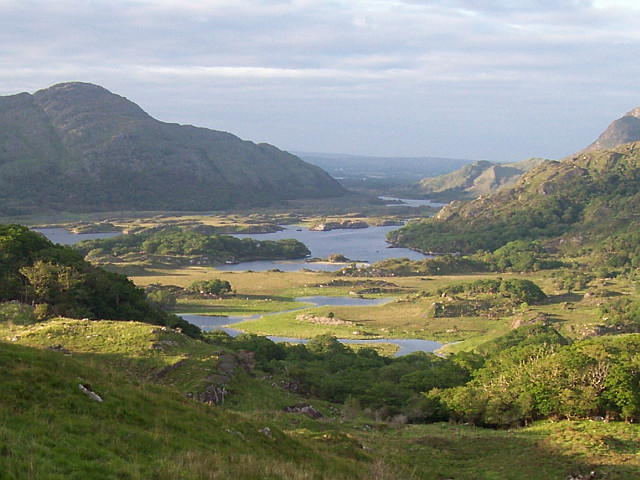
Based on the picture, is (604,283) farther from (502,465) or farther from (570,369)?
(502,465)

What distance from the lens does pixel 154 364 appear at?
3491 centimetres

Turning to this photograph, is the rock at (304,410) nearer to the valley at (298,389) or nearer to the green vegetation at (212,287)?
the valley at (298,389)

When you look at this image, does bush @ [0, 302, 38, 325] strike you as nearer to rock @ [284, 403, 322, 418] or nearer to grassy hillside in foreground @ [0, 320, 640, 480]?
grassy hillside in foreground @ [0, 320, 640, 480]

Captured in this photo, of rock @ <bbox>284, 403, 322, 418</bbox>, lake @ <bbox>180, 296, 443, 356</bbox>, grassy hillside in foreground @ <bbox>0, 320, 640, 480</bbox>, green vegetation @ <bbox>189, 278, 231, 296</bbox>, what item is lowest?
lake @ <bbox>180, 296, 443, 356</bbox>

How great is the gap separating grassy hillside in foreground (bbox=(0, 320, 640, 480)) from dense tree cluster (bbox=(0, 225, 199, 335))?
10.4m

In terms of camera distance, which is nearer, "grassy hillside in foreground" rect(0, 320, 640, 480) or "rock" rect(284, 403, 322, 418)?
"grassy hillside in foreground" rect(0, 320, 640, 480)

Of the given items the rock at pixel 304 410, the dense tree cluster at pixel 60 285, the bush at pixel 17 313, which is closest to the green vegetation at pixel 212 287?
the dense tree cluster at pixel 60 285

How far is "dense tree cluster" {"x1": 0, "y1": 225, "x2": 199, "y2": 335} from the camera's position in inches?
1896

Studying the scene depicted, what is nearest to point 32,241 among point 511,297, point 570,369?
point 570,369

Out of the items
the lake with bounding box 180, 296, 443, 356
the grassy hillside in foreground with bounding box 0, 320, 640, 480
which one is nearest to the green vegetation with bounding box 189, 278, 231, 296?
the lake with bounding box 180, 296, 443, 356

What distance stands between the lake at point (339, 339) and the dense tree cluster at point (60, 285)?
86.8ft

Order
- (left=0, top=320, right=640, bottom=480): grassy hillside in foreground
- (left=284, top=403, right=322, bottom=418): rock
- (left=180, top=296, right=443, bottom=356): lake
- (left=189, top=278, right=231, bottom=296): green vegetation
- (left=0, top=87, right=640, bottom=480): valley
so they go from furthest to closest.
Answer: (left=189, top=278, right=231, bottom=296): green vegetation, (left=180, top=296, right=443, bottom=356): lake, (left=284, top=403, right=322, bottom=418): rock, (left=0, top=87, right=640, bottom=480): valley, (left=0, top=320, right=640, bottom=480): grassy hillside in foreground

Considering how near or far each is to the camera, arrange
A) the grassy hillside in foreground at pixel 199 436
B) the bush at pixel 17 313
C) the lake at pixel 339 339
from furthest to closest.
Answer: the lake at pixel 339 339, the bush at pixel 17 313, the grassy hillside in foreground at pixel 199 436

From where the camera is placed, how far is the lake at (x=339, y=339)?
264ft
